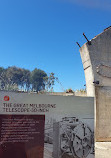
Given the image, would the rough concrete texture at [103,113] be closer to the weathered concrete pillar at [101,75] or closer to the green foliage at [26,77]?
the weathered concrete pillar at [101,75]

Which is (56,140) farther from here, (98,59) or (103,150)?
(98,59)

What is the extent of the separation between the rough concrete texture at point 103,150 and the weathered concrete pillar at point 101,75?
77 cm

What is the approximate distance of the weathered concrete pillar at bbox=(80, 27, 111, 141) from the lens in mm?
8672

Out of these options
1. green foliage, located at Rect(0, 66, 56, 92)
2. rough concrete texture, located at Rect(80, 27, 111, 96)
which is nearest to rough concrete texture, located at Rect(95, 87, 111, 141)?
rough concrete texture, located at Rect(80, 27, 111, 96)

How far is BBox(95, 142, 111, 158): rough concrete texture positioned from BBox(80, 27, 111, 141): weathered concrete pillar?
77 cm

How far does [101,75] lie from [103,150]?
3.64m

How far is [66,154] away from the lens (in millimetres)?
4191

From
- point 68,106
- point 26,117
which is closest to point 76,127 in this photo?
point 68,106

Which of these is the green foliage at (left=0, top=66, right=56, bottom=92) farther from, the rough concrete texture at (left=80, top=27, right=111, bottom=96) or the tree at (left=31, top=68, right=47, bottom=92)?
the rough concrete texture at (left=80, top=27, right=111, bottom=96)

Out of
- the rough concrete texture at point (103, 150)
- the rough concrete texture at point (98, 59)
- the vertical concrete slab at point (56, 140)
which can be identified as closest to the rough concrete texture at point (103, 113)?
the rough concrete texture at point (98, 59)

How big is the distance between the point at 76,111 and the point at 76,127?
39 centimetres

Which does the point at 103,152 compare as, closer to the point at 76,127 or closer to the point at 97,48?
the point at 76,127

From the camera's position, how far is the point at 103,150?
6.96 meters

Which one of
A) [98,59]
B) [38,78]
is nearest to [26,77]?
[38,78]
